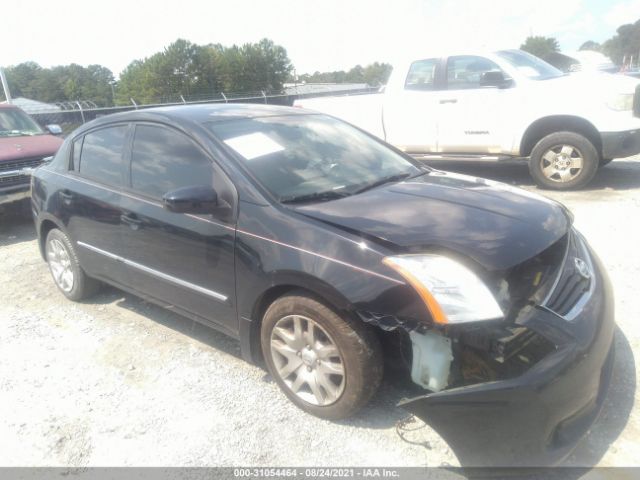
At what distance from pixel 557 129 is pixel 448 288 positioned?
5.43m

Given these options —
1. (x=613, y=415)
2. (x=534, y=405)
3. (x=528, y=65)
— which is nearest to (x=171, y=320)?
(x=534, y=405)

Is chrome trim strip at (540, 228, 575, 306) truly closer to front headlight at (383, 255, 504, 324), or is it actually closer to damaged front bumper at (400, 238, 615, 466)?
damaged front bumper at (400, 238, 615, 466)

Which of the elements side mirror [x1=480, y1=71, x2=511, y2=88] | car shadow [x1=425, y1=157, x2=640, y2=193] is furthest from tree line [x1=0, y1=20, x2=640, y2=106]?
side mirror [x1=480, y1=71, x2=511, y2=88]

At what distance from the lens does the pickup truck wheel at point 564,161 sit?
6.43 metres

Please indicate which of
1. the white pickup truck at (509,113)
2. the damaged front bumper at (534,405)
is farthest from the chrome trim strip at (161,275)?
the white pickup truck at (509,113)

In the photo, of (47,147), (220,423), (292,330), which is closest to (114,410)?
(220,423)

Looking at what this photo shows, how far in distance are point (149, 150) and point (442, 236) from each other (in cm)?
213

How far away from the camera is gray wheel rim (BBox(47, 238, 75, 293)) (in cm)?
430

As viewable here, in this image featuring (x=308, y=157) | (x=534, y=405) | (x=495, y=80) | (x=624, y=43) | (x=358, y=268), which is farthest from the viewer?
(x=624, y=43)

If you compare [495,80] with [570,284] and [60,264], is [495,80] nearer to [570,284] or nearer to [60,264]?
[570,284]

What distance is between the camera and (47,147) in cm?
746

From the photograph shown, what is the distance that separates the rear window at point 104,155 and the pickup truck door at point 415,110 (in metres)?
4.92

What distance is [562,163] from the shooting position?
664 centimetres

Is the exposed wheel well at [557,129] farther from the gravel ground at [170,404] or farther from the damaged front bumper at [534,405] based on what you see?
the damaged front bumper at [534,405]
